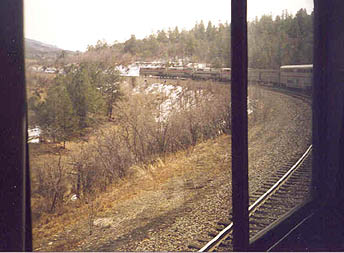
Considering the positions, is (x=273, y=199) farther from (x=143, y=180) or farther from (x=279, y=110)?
(x=143, y=180)

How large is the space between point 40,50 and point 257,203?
2877mm

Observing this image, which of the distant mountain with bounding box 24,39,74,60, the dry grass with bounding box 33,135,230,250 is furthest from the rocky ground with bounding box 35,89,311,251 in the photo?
the distant mountain with bounding box 24,39,74,60

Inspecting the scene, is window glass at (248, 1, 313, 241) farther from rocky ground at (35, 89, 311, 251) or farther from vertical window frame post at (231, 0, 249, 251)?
vertical window frame post at (231, 0, 249, 251)

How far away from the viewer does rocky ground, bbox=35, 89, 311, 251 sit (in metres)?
2.27

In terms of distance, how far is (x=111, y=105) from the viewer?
239cm

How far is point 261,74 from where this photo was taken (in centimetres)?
418

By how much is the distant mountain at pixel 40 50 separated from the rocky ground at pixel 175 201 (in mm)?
948

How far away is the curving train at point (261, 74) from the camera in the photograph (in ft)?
10.0

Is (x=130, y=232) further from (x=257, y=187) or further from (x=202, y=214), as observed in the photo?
(x=257, y=187)

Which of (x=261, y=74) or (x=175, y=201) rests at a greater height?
(x=261, y=74)

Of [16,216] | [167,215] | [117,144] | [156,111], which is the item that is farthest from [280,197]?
[16,216]

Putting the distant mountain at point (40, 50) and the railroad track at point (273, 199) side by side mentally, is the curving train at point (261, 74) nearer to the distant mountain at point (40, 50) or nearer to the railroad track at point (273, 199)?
the railroad track at point (273, 199)

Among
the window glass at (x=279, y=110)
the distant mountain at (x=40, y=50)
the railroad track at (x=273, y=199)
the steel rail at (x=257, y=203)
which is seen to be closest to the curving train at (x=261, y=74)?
the window glass at (x=279, y=110)

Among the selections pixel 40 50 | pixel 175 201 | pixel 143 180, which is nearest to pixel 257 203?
pixel 175 201
